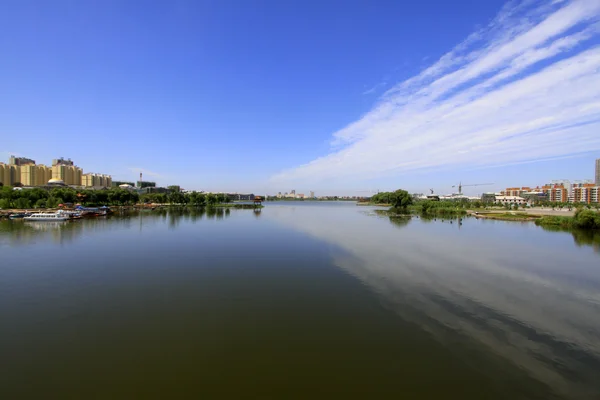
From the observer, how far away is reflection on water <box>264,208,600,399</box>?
5465mm

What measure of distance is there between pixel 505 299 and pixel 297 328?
21.3ft

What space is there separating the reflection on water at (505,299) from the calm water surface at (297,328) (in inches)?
1.9

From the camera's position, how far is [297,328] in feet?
21.7

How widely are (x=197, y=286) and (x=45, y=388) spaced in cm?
501

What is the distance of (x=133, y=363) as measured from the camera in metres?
5.17

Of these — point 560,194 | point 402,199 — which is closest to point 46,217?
point 402,199

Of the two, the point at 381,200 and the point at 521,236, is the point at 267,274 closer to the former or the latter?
the point at 521,236

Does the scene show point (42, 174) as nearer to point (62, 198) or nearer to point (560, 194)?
point (62, 198)

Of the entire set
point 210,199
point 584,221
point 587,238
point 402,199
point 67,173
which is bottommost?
point 587,238

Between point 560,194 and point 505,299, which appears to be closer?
point 505,299

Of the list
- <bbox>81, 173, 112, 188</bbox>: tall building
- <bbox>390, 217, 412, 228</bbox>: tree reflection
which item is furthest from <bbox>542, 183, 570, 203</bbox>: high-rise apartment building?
<bbox>81, 173, 112, 188</bbox>: tall building

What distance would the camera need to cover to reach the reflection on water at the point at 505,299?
5.46 meters

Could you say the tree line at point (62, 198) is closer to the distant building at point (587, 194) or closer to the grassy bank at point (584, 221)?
the grassy bank at point (584, 221)

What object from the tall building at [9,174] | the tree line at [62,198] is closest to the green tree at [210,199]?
the tree line at [62,198]
